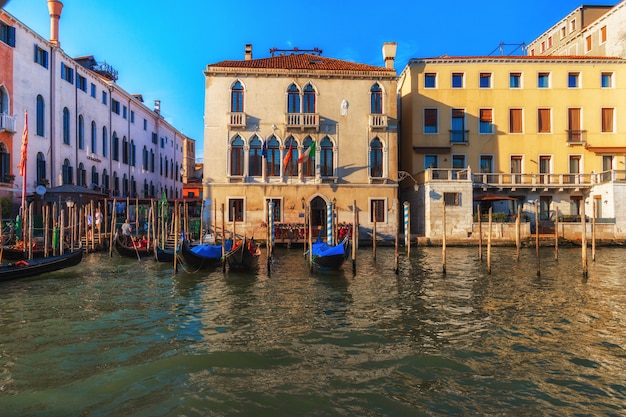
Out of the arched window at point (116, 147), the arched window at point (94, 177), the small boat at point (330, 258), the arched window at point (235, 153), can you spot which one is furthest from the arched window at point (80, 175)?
the small boat at point (330, 258)

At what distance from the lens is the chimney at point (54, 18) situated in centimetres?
2084

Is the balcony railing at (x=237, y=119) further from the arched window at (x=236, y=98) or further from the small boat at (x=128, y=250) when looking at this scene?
the small boat at (x=128, y=250)

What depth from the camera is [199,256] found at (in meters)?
12.6

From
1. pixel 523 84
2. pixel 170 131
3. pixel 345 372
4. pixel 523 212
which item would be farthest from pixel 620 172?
pixel 170 131

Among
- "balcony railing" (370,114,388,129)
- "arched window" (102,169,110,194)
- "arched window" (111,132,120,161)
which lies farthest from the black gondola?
"arched window" (111,132,120,161)

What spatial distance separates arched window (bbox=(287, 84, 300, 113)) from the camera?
20234 millimetres

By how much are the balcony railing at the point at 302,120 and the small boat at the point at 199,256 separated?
27.8 ft

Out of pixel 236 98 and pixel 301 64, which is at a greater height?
pixel 301 64

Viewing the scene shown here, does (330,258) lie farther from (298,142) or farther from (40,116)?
(40,116)

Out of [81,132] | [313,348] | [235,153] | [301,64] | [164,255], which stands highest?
[301,64]

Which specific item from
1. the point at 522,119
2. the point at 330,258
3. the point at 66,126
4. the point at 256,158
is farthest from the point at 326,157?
the point at 66,126

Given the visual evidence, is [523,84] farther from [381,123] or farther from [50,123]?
[50,123]

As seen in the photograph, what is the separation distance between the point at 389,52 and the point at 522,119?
7201 mm

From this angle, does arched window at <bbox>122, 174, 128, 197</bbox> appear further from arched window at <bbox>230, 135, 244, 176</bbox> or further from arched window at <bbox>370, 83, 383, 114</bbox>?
arched window at <bbox>370, 83, 383, 114</bbox>
